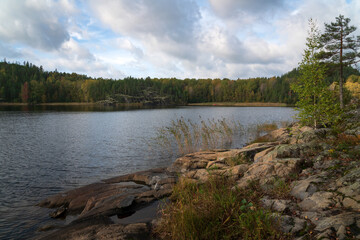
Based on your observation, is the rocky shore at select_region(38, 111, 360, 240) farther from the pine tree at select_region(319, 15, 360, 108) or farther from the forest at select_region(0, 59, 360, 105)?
the forest at select_region(0, 59, 360, 105)

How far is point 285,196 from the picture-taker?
20.7 feet

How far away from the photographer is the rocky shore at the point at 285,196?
4.79 m

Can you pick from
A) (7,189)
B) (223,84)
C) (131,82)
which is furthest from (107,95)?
(7,189)

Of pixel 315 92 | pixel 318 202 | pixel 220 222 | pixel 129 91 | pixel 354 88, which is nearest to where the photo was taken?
pixel 220 222

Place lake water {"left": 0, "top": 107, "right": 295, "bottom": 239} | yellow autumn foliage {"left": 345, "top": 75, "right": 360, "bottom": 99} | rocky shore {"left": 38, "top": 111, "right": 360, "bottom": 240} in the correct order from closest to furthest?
rocky shore {"left": 38, "top": 111, "right": 360, "bottom": 240}
lake water {"left": 0, "top": 107, "right": 295, "bottom": 239}
yellow autumn foliage {"left": 345, "top": 75, "right": 360, "bottom": 99}

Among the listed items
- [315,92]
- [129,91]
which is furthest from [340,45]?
[129,91]

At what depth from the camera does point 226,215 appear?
5.40 m

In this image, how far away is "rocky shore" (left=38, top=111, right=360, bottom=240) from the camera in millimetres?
4789

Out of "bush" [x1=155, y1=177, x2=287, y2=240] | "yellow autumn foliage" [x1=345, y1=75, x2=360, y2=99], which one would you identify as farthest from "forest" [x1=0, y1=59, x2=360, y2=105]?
"bush" [x1=155, y1=177, x2=287, y2=240]

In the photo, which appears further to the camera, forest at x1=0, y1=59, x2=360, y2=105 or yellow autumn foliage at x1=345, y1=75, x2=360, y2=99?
forest at x1=0, y1=59, x2=360, y2=105

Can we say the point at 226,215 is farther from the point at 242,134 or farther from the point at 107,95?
the point at 107,95

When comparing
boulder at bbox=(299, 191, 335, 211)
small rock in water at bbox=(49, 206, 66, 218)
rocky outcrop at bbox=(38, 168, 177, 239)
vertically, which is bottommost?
small rock in water at bbox=(49, 206, 66, 218)

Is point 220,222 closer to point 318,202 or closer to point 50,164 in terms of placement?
point 318,202

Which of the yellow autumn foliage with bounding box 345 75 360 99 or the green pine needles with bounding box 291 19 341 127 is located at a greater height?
the yellow autumn foliage with bounding box 345 75 360 99
